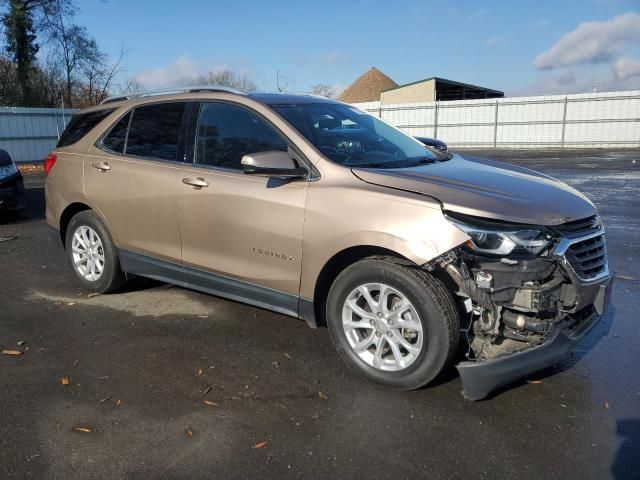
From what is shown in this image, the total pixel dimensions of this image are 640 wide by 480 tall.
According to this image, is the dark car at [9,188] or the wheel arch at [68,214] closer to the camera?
the wheel arch at [68,214]

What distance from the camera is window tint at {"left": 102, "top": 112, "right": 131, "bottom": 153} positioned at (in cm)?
520

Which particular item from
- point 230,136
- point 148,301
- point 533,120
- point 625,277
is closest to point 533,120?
point 533,120

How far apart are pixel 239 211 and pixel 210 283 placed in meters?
0.72

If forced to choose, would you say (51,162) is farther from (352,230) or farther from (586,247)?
(586,247)

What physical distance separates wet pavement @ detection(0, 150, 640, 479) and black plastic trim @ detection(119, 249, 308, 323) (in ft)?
1.18

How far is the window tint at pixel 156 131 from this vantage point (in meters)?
4.75

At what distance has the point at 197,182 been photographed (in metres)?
4.41

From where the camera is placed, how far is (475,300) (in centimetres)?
321

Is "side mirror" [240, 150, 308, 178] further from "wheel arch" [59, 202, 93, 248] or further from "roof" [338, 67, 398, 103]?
"roof" [338, 67, 398, 103]

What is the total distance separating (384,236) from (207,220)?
159 cm

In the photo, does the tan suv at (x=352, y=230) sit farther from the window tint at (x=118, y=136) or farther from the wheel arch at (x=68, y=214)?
the wheel arch at (x=68, y=214)

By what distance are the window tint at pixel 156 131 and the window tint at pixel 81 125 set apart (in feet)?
1.61

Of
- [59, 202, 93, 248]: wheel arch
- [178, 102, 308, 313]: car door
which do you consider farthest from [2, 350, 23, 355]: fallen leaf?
[59, 202, 93, 248]: wheel arch

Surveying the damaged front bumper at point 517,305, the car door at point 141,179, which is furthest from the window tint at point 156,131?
the damaged front bumper at point 517,305
